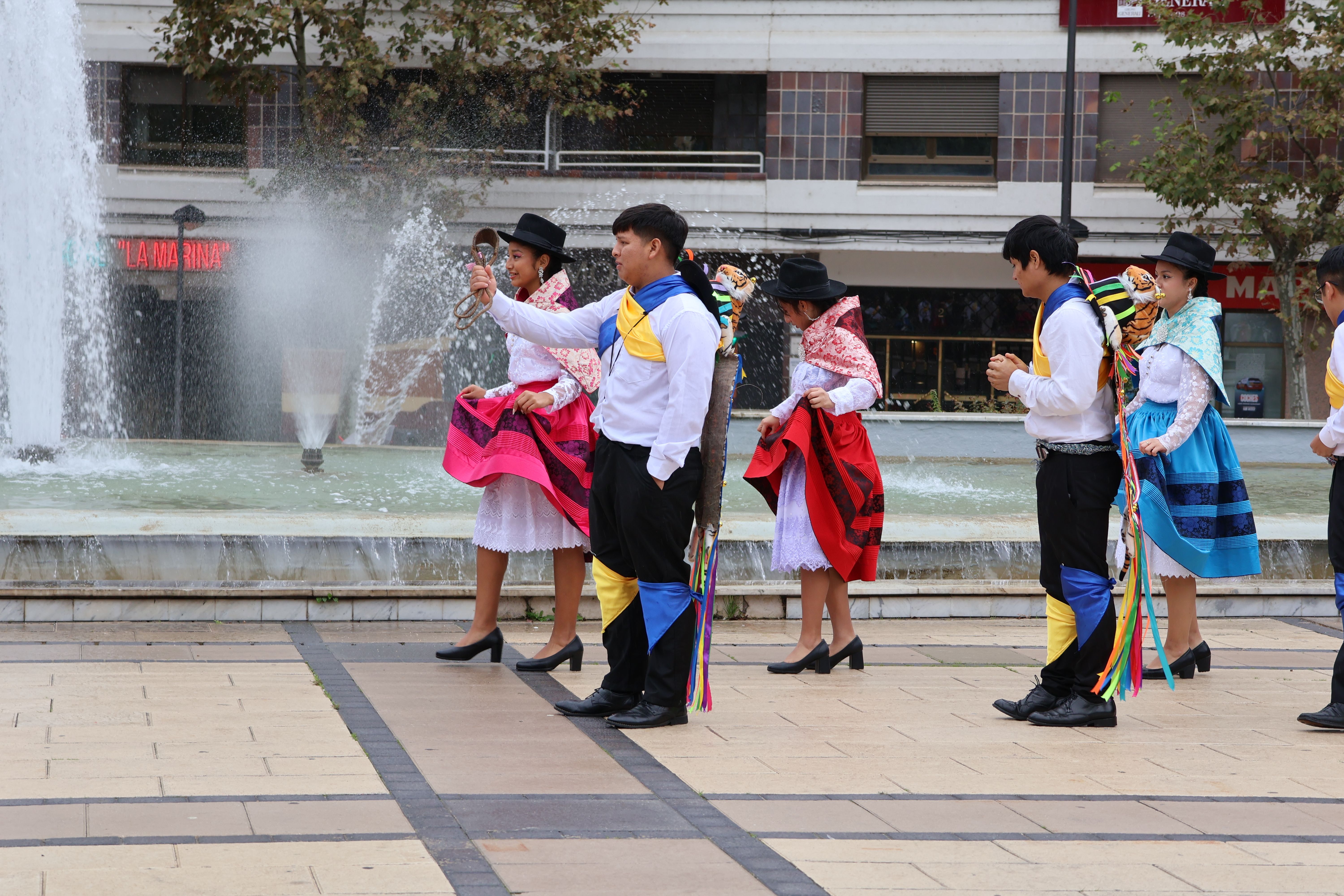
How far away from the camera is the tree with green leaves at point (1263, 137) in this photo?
72.4 feet

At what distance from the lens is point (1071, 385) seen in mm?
5160

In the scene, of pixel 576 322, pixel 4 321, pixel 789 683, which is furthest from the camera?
pixel 4 321

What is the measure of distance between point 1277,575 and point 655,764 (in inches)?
200

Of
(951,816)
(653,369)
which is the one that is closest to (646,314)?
(653,369)

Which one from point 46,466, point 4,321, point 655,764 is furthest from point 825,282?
point 4,321

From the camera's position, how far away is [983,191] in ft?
82.0

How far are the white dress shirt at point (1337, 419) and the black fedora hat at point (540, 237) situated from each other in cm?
285

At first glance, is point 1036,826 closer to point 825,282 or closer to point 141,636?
point 825,282

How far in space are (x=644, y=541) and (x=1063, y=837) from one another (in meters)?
1.80

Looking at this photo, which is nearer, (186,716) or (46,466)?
(186,716)

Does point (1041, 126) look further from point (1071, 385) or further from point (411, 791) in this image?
point (411, 791)

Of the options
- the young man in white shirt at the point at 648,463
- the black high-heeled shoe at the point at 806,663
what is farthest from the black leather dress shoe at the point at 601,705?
the black high-heeled shoe at the point at 806,663

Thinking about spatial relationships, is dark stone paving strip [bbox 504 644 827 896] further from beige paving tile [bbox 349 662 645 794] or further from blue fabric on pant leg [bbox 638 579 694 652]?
blue fabric on pant leg [bbox 638 579 694 652]

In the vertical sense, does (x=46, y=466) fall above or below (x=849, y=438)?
below
